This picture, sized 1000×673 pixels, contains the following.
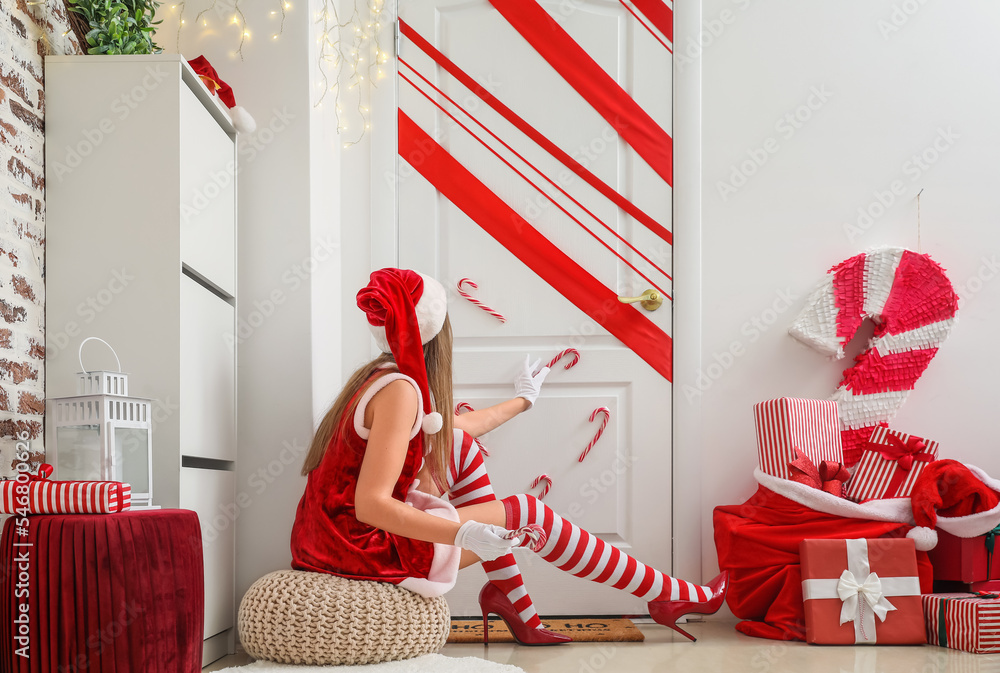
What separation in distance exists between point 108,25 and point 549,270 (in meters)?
1.51

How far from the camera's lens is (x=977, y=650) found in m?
2.14

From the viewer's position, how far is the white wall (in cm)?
285

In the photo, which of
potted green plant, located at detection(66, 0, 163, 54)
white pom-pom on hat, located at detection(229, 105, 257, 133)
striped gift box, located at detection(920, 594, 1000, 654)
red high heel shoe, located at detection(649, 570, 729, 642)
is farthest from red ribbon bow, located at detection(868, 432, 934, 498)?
potted green plant, located at detection(66, 0, 163, 54)

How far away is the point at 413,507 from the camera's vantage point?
1915 mm

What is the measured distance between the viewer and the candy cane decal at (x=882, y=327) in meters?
2.72

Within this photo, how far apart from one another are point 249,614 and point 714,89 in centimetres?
227

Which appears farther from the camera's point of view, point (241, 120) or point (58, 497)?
point (241, 120)

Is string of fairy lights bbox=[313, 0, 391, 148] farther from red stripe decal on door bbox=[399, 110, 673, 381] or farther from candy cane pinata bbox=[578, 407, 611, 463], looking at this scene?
candy cane pinata bbox=[578, 407, 611, 463]

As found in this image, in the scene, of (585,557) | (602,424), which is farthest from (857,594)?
(602,424)

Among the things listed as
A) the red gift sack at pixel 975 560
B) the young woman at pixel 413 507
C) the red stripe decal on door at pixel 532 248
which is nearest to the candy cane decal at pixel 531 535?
the young woman at pixel 413 507

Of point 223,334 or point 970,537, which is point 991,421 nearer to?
point 970,537

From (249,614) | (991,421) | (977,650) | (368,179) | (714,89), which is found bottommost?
(977,650)

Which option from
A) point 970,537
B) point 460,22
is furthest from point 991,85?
point 460,22

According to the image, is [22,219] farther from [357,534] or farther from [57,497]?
[357,534]
